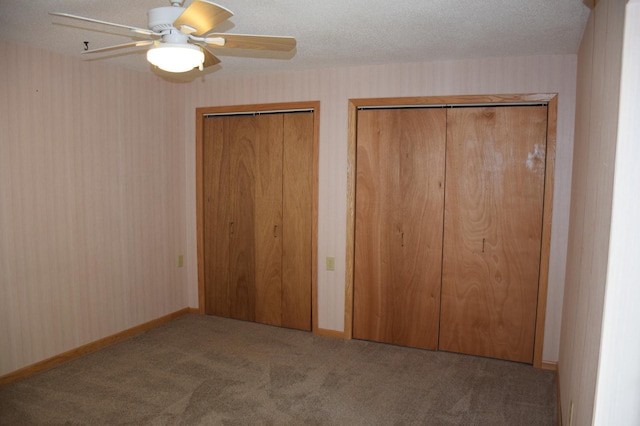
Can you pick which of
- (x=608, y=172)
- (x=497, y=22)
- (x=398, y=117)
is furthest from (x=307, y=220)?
(x=608, y=172)

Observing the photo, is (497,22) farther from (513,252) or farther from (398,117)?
(513,252)

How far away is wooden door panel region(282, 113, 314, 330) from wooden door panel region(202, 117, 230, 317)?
2.22ft

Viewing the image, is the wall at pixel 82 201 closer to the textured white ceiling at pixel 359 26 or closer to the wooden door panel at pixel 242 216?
the textured white ceiling at pixel 359 26

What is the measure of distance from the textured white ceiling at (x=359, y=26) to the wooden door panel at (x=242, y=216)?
2.93ft

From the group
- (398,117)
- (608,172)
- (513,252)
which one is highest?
(398,117)

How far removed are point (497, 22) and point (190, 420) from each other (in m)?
3.02

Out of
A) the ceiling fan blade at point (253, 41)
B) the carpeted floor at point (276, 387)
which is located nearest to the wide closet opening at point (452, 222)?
the carpeted floor at point (276, 387)

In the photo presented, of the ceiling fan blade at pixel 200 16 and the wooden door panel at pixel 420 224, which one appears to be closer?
the ceiling fan blade at pixel 200 16

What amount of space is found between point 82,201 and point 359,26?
8.48ft

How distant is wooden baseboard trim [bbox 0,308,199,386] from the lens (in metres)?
3.11

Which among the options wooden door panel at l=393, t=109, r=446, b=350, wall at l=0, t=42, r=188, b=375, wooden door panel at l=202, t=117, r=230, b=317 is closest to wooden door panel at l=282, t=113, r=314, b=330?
wooden door panel at l=202, t=117, r=230, b=317

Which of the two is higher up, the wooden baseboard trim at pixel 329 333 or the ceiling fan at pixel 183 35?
the ceiling fan at pixel 183 35

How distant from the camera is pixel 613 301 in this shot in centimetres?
143

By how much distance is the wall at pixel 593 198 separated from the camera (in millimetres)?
1524
